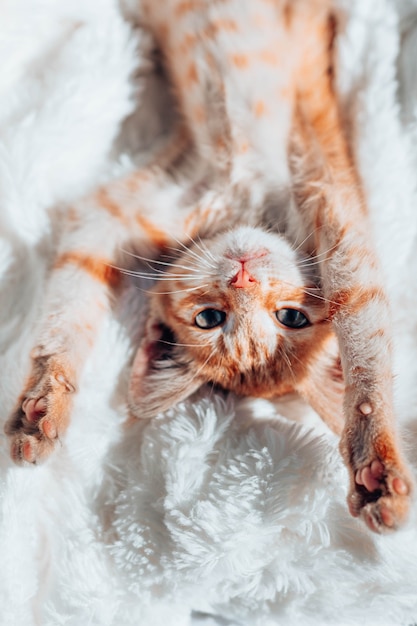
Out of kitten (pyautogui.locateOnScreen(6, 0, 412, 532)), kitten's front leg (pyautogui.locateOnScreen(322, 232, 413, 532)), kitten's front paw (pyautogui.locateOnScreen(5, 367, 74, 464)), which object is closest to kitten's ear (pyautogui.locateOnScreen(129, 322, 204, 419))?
kitten (pyautogui.locateOnScreen(6, 0, 412, 532))

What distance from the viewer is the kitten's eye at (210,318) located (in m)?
0.88

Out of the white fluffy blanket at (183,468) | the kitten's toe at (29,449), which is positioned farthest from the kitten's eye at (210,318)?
the kitten's toe at (29,449)

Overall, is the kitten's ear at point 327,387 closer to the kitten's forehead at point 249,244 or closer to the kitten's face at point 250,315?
the kitten's face at point 250,315

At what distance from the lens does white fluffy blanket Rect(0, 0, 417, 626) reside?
83cm

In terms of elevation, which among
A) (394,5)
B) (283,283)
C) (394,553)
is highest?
(394,5)

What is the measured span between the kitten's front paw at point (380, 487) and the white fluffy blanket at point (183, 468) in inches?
5.2

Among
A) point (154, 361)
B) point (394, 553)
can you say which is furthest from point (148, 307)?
point (394, 553)

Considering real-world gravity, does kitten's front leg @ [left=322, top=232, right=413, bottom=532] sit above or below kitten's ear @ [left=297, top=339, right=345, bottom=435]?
above

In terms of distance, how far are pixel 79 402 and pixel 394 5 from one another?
0.81 m

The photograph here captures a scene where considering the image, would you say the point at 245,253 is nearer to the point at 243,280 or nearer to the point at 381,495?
the point at 243,280

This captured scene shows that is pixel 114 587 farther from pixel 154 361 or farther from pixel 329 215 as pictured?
pixel 329 215

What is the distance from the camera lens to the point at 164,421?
908 mm

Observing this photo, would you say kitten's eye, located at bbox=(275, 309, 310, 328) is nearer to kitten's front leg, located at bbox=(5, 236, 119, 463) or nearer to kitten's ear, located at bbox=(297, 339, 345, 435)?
kitten's ear, located at bbox=(297, 339, 345, 435)

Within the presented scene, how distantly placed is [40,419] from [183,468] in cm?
20
